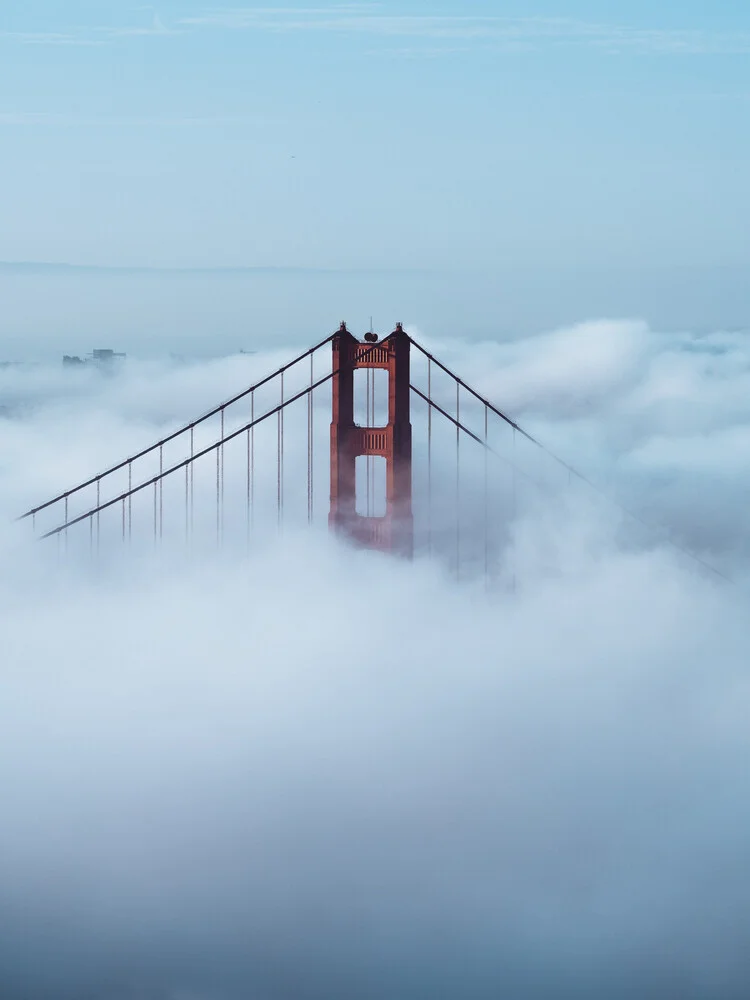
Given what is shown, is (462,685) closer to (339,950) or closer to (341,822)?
(341,822)

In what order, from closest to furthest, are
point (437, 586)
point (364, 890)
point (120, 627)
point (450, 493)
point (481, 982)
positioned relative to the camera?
point (481, 982) → point (364, 890) → point (437, 586) → point (120, 627) → point (450, 493)

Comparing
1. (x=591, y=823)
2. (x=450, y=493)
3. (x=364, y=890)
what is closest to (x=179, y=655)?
(x=364, y=890)

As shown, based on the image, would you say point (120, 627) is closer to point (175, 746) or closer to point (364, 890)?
point (175, 746)

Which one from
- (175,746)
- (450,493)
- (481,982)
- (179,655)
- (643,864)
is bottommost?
(481,982)

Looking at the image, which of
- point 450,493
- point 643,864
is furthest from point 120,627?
point 450,493

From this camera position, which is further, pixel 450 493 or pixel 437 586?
pixel 450 493

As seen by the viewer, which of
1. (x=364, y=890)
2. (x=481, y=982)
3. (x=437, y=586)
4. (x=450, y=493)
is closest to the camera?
(x=481, y=982)

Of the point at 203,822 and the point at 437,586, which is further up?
the point at 437,586
